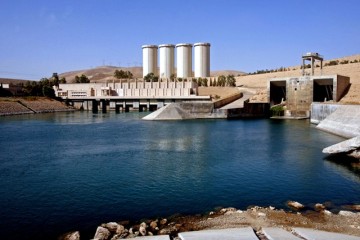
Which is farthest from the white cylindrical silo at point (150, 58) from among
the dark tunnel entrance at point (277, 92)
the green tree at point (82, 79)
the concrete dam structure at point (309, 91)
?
the concrete dam structure at point (309, 91)

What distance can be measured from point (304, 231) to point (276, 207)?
10.5 ft

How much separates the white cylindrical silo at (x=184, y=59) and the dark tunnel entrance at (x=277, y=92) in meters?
48.8

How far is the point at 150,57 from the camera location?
114m

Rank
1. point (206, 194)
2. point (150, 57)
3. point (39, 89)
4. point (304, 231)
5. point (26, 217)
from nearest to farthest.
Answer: point (304, 231)
point (26, 217)
point (206, 194)
point (39, 89)
point (150, 57)

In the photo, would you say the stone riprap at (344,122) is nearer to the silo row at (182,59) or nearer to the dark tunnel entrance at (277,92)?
the dark tunnel entrance at (277,92)

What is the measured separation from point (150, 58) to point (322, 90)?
66557mm

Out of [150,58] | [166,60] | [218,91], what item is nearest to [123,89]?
[166,60]

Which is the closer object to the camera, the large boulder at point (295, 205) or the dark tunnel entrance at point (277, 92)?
the large boulder at point (295, 205)

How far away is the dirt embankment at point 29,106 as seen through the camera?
68875mm

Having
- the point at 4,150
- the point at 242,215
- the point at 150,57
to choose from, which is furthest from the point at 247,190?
the point at 150,57

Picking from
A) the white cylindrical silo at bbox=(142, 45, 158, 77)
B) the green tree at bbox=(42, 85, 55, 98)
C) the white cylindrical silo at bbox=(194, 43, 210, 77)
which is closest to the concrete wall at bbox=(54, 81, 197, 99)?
the green tree at bbox=(42, 85, 55, 98)

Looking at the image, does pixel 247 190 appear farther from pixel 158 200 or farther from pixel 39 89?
pixel 39 89

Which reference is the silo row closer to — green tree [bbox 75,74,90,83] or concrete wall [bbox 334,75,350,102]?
green tree [bbox 75,74,90,83]

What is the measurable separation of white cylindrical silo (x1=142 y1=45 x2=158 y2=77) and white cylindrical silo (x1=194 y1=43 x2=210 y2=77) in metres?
14.4
